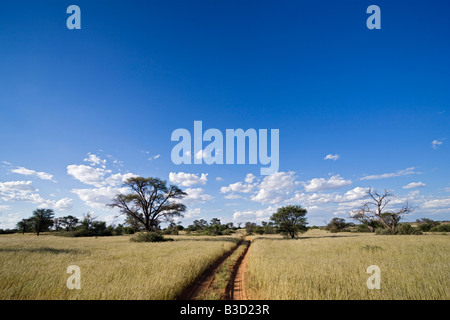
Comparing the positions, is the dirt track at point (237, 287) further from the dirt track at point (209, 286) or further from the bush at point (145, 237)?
the bush at point (145, 237)

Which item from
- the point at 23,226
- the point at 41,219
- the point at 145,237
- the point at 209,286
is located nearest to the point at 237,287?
the point at 209,286

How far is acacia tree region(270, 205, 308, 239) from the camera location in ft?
130

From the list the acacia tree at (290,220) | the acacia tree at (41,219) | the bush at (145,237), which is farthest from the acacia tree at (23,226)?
the acacia tree at (290,220)

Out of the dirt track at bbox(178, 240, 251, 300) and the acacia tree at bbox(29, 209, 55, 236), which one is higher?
the dirt track at bbox(178, 240, 251, 300)

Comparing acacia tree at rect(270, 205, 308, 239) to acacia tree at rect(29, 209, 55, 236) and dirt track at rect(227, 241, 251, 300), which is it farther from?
acacia tree at rect(29, 209, 55, 236)

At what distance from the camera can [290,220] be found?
40.7 metres

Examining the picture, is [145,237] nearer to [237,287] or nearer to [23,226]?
[237,287]

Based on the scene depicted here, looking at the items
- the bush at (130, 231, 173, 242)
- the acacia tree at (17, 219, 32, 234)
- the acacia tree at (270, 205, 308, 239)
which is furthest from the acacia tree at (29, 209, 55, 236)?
the acacia tree at (270, 205, 308, 239)

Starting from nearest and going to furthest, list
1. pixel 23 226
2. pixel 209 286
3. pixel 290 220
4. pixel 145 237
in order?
pixel 209 286 < pixel 145 237 < pixel 290 220 < pixel 23 226

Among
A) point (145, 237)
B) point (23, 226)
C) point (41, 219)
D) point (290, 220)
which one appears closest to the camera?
point (145, 237)

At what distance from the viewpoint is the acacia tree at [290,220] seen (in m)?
39.5

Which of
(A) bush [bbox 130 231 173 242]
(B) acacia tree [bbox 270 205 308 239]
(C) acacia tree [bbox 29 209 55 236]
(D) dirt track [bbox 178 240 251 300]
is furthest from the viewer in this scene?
(C) acacia tree [bbox 29 209 55 236]

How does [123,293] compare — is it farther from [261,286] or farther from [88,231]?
[88,231]
